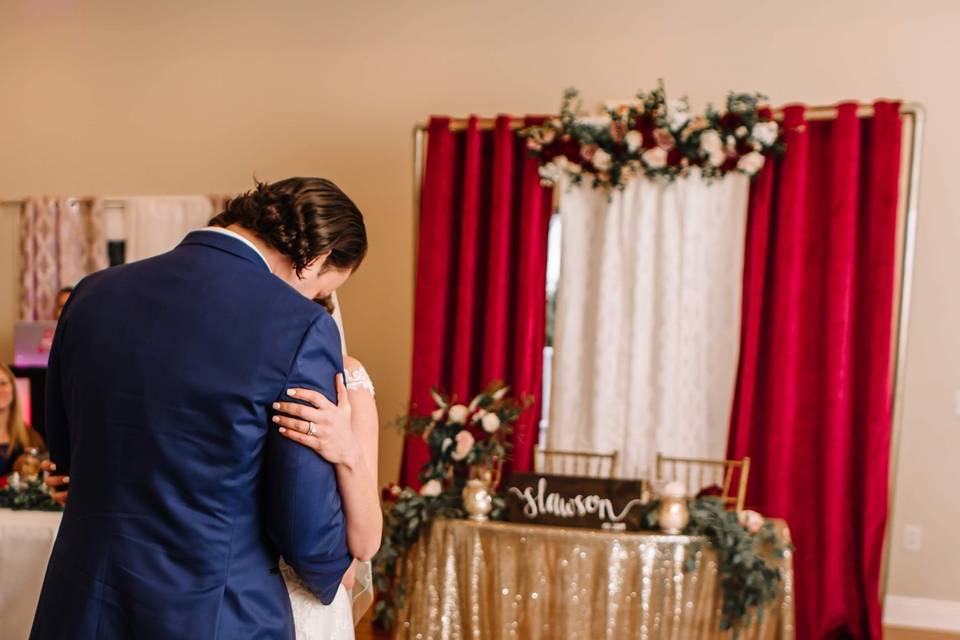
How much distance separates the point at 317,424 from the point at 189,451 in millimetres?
189

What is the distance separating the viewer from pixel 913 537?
449 cm

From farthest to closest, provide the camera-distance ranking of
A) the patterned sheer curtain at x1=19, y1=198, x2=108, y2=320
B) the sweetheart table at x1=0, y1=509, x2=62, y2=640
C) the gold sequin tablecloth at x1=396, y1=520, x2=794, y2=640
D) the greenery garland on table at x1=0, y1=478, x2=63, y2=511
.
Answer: the patterned sheer curtain at x1=19, y1=198, x2=108, y2=320
the gold sequin tablecloth at x1=396, y1=520, x2=794, y2=640
the greenery garland on table at x1=0, y1=478, x2=63, y2=511
the sweetheart table at x1=0, y1=509, x2=62, y2=640

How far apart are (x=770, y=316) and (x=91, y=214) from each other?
148 inches

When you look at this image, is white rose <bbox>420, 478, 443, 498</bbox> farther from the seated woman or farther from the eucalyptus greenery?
the seated woman

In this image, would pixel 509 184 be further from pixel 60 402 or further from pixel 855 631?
pixel 60 402

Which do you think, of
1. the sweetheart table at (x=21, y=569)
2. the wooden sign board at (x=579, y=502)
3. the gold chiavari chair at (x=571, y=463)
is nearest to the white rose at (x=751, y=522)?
the wooden sign board at (x=579, y=502)

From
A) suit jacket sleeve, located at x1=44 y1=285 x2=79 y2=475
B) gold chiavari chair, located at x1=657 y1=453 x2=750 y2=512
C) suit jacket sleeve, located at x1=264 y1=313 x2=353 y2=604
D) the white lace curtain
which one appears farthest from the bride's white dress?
the white lace curtain

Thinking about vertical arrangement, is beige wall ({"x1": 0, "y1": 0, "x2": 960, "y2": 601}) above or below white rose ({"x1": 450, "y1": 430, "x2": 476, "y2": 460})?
above

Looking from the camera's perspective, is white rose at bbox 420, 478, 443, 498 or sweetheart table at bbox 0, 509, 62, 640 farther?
white rose at bbox 420, 478, 443, 498

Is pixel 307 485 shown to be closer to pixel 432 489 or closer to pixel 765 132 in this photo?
pixel 432 489

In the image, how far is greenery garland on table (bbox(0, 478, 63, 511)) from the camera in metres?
3.01

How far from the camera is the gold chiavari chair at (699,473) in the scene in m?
4.09

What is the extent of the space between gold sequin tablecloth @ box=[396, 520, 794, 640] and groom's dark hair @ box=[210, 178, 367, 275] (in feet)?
6.54

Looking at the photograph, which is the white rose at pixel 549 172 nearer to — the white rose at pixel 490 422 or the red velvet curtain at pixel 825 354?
the red velvet curtain at pixel 825 354
